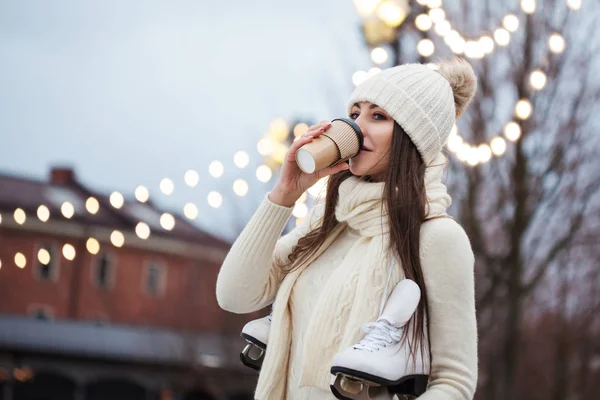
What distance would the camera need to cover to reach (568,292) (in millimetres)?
17516

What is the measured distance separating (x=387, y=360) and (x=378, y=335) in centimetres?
7

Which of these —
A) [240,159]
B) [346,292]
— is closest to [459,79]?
[346,292]

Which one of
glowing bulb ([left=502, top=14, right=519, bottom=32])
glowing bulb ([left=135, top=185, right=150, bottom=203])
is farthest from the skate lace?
glowing bulb ([left=502, top=14, right=519, bottom=32])

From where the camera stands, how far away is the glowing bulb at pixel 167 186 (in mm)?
6352

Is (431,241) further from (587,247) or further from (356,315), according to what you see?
(587,247)

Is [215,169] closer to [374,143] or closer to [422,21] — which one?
[422,21]

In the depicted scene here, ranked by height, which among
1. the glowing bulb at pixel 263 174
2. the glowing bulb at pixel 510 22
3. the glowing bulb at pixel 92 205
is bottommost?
the glowing bulb at pixel 92 205

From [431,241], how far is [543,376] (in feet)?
92.3

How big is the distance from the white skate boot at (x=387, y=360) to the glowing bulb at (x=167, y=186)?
4.17 m

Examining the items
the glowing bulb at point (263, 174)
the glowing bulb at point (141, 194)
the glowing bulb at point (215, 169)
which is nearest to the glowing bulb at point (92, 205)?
the glowing bulb at point (141, 194)

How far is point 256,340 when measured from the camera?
106 inches

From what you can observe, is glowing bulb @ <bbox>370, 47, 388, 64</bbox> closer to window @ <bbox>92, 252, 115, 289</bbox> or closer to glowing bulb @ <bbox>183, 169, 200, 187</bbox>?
glowing bulb @ <bbox>183, 169, 200, 187</bbox>

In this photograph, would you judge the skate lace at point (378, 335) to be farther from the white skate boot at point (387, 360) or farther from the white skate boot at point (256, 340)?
the white skate boot at point (256, 340)

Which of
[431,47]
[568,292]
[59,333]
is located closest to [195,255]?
[59,333]
